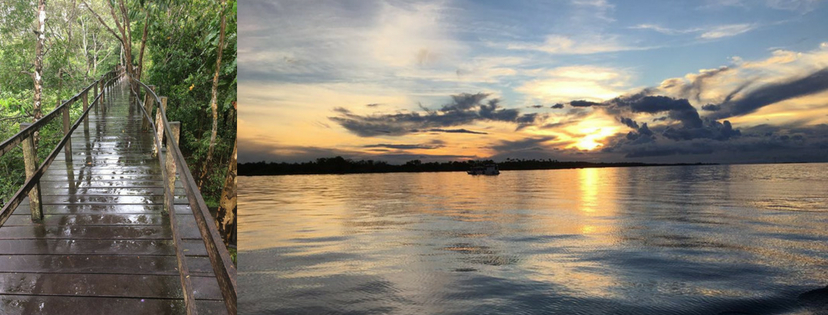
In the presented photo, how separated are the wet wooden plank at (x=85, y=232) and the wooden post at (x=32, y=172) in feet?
0.76

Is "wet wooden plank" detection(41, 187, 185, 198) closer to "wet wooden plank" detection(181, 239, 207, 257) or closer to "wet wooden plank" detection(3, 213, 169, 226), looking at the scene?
"wet wooden plank" detection(3, 213, 169, 226)

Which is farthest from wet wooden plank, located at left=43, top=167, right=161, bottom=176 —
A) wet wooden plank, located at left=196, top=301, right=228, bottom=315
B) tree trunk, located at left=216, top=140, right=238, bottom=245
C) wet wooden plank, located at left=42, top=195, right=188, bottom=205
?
wet wooden plank, located at left=196, top=301, right=228, bottom=315

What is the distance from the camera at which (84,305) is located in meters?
3.67

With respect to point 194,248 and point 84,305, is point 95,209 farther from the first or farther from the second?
point 84,305

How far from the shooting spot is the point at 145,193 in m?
6.71

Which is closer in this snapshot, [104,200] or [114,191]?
[104,200]

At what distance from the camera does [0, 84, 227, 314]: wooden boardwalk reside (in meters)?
3.73

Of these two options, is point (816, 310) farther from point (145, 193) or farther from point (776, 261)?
point (145, 193)

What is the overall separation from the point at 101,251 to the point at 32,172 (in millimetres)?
2079

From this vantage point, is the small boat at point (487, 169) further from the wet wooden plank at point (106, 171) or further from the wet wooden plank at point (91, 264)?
the wet wooden plank at point (91, 264)

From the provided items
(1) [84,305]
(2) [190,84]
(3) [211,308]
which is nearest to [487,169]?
(2) [190,84]

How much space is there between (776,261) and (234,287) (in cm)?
2884

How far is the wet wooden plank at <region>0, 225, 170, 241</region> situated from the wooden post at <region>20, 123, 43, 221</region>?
0.23m

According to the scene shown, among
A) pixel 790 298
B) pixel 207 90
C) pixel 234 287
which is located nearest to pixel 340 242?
pixel 207 90
